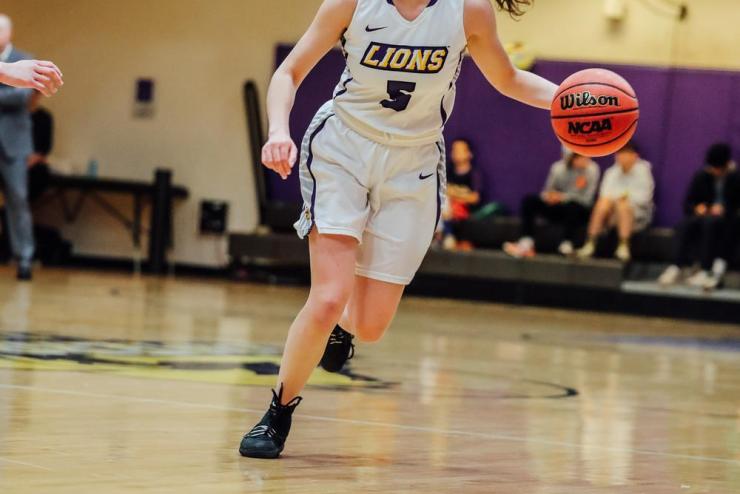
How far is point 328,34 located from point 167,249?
12334 mm

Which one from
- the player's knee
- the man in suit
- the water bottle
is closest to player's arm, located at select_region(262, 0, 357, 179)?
the player's knee

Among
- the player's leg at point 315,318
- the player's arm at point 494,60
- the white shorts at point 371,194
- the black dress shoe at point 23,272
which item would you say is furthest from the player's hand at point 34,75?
the black dress shoe at point 23,272

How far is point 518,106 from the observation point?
1434 centimetres

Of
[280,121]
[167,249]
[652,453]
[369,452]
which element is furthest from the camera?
[167,249]

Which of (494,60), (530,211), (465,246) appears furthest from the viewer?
(465,246)

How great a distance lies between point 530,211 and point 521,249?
16.8 inches

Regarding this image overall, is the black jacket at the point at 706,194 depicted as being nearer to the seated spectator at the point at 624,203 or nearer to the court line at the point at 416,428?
the seated spectator at the point at 624,203

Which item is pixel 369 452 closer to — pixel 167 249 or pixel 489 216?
pixel 489 216

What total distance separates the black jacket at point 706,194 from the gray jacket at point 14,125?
6.41 meters

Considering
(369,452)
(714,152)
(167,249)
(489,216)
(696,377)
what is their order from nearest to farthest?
(369,452), (696,377), (714,152), (489,216), (167,249)

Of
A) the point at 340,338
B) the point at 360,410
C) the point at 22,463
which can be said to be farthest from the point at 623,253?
the point at 22,463

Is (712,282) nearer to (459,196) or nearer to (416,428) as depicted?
(459,196)

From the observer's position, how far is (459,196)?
1384 cm

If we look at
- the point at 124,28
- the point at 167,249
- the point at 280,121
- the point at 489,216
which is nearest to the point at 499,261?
the point at 489,216
